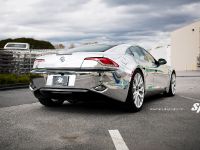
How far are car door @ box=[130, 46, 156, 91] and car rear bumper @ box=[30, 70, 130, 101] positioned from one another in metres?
0.98

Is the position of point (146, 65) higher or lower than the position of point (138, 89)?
higher

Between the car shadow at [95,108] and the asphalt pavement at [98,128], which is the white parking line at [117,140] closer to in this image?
the asphalt pavement at [98,128]

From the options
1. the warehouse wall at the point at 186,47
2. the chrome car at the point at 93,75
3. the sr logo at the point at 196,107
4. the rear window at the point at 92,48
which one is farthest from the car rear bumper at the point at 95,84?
the warehouse wall at the point at 186,47

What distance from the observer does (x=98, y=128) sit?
Result: 5.14m

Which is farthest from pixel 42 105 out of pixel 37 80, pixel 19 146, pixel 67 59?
pixel 19 146

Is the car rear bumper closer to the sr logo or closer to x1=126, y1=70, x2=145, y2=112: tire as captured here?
x1=126, y1=70, x2=145, y2=112: tire

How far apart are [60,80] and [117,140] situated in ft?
7.18

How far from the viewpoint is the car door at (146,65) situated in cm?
735

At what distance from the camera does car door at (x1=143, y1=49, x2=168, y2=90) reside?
821cm

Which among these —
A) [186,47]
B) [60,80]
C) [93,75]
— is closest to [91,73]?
[93,75]

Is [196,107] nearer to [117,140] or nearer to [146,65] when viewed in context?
[146,65]

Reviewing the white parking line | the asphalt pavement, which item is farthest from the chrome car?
the white parking line

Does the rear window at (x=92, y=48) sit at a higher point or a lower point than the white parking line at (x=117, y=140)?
higher

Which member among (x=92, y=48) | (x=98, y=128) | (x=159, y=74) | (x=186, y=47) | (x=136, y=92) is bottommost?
(x=186, y=47)
